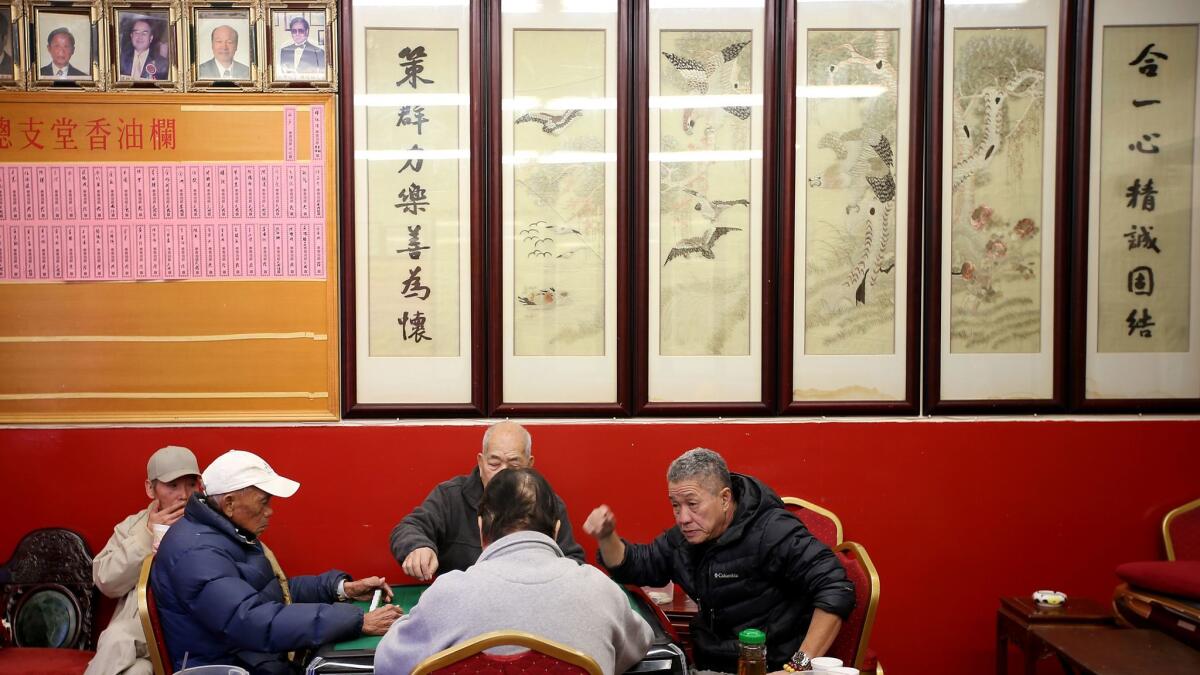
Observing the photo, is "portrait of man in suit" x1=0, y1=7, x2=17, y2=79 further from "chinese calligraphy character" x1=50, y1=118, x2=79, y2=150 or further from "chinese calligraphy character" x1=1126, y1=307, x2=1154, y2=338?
"chinese calligraphy character" x1=1126, y1=307, x2=1154, y2=338

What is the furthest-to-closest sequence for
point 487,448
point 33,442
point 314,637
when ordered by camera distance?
point 33,442
point 487,448
point 314,637

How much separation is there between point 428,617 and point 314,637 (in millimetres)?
607

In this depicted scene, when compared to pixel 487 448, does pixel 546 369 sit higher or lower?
higher

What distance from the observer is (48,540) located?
361 cm

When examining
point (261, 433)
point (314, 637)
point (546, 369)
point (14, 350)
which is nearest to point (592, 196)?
point (546, 369)

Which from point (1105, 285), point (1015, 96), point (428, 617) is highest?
point (1015, 96)

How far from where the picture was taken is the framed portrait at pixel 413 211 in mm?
3752

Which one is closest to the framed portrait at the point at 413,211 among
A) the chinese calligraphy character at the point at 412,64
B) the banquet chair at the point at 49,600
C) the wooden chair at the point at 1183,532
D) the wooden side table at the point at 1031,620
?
the chinese calligraphy character at the point at 412,64

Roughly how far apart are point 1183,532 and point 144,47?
4.46 m

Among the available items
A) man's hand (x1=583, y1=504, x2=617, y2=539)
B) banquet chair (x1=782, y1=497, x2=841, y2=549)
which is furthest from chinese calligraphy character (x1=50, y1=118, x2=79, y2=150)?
banquet chair (x1=782, y1=497, x2=841, y2=549)

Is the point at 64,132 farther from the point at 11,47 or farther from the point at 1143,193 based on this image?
the point at 1143,193

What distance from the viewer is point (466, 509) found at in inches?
138

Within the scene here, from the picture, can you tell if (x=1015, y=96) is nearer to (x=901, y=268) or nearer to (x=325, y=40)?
(x=901, y=268)

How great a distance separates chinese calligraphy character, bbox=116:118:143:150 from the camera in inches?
146
